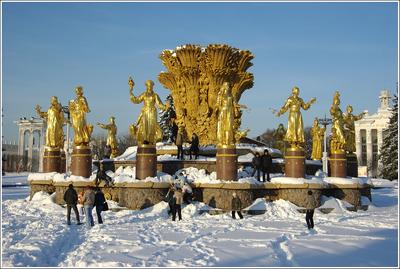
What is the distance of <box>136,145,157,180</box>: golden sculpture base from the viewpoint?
643 inches

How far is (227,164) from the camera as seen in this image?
1588 centimetres

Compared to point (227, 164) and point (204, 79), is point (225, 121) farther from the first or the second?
point (204, 79)

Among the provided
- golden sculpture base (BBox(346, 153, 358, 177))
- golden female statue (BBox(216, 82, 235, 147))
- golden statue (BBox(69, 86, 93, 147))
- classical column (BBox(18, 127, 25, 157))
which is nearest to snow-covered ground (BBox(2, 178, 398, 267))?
golden female statue (BBox(216, 82, 235, 147))

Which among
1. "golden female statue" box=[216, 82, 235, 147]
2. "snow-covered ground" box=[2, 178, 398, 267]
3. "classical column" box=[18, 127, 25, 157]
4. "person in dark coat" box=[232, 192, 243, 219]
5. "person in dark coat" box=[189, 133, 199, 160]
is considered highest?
"classical column" box=[18, 127, 25, 157]

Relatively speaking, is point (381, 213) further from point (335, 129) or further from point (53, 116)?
point (53, 116)

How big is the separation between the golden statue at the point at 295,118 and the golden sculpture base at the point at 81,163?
23.9 ft

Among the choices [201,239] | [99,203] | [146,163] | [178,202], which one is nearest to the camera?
[201,239]

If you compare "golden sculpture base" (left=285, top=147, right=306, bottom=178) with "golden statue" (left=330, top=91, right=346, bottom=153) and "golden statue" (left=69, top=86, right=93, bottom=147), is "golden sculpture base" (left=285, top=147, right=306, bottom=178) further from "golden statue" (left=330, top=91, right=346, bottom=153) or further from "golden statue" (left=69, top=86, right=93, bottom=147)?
"golden statue" (left=69, top=86, right=93, bottom=147)

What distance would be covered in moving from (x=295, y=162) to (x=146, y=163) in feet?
17.3

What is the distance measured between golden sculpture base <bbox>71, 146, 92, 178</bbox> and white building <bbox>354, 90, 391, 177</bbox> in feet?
210

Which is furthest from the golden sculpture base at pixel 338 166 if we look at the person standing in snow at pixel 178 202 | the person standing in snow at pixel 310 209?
the person standing in snow at pixel 178 202

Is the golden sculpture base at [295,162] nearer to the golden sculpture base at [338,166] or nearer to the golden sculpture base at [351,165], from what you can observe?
the golden sculpture base at [338,166]

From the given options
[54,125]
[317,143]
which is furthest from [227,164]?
[317,143]

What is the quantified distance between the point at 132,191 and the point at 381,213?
28.0 ft
